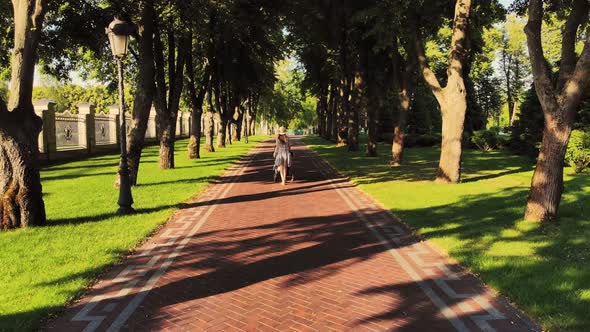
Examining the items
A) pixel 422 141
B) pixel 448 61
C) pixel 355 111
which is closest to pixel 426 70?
pixel 448 61

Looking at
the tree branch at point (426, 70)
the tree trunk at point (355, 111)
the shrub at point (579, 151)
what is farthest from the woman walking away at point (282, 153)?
the tree trunk at point (355, 111)

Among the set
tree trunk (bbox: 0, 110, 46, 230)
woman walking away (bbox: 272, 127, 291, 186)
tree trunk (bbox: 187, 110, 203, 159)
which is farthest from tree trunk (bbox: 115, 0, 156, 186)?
tree trunk (bbox: 187, 110, 203, 159)

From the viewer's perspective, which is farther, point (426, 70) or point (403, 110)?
point (403, 110)

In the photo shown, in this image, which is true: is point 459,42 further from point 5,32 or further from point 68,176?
point 5,32

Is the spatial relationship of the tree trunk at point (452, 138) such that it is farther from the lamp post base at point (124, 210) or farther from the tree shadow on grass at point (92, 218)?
the lamp post base at point (124, 210)

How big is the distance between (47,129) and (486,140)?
26399 mm

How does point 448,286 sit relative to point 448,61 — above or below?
below

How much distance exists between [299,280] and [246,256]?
4.34ft

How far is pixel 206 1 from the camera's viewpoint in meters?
15.5

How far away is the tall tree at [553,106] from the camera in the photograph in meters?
8.39

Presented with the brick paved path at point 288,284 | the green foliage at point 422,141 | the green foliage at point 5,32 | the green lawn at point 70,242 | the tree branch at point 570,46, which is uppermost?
the green foliage at point 5,32

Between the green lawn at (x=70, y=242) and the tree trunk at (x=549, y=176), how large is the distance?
701 centimetres

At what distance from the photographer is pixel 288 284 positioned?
571 cm

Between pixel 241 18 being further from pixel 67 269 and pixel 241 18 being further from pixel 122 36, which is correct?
pixel 67 269
